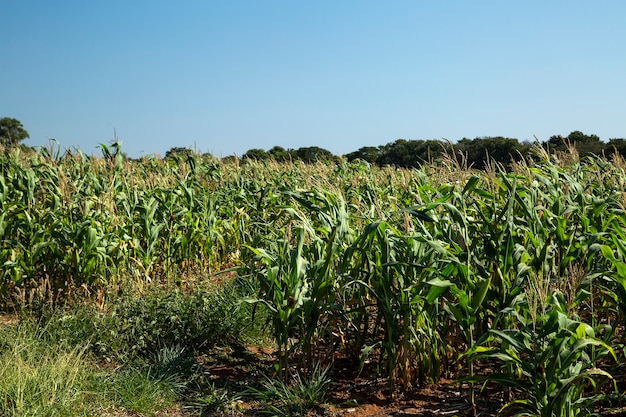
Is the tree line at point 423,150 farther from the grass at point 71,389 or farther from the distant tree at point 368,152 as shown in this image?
the grass at point 71,389

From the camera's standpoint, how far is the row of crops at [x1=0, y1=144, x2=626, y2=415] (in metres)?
3.32

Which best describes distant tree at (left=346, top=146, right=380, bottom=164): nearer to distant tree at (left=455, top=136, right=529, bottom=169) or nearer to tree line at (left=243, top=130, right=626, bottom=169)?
tree line at (left=243, top=130, right=626, bottom=169)

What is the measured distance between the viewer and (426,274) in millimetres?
3793

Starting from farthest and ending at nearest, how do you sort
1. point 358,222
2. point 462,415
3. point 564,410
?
point 358,222 < point 462,415 < point 564,410

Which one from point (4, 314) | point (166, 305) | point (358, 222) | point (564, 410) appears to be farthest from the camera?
point (4, 314)

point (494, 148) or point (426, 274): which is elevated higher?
point (494, 148)

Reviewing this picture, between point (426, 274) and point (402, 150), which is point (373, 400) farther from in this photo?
point (402, 150)

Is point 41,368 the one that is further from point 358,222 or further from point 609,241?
point 609,241

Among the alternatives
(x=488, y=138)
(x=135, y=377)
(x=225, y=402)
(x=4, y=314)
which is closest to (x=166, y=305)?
(x=135, y=377)

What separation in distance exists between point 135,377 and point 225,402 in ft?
2.24

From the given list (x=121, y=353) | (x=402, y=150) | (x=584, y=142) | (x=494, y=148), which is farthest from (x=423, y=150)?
(x=121, y=353)

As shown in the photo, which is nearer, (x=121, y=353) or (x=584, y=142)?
(x=121, y=353)

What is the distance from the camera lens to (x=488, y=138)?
20531 mm

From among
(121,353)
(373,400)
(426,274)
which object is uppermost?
(426,274)
